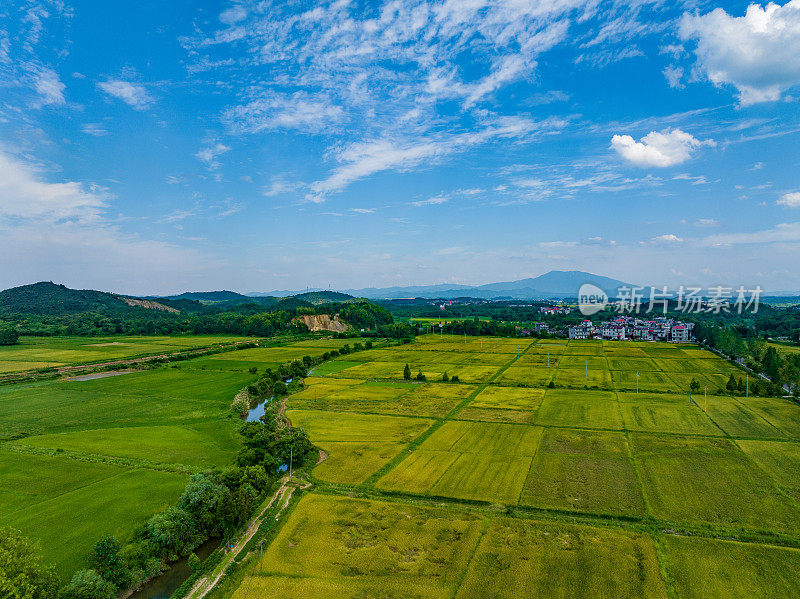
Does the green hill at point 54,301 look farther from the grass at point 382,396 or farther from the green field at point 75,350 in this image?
the grass at point 382,396

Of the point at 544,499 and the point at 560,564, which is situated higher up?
the point at 544,499

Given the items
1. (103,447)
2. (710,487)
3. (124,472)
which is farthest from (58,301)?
(710,487)

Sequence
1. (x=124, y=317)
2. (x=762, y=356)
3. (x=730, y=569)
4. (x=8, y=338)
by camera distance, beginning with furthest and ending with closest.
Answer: (x=124, y=317) < (x=8, y=338) < (x=762, y=356) < (x=730, y=569)

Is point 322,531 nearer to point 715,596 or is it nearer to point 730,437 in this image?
point 715,596

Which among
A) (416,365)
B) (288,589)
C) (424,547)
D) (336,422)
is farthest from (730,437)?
(416,365)

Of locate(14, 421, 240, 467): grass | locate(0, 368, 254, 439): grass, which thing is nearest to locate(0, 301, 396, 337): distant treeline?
locate(0, 368, 254, 439): grass

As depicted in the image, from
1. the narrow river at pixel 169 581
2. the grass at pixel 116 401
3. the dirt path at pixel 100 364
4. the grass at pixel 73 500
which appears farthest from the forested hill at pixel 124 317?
the narrow river at pixel 169 581

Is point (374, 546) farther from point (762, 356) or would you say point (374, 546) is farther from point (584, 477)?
point (762, 356)
